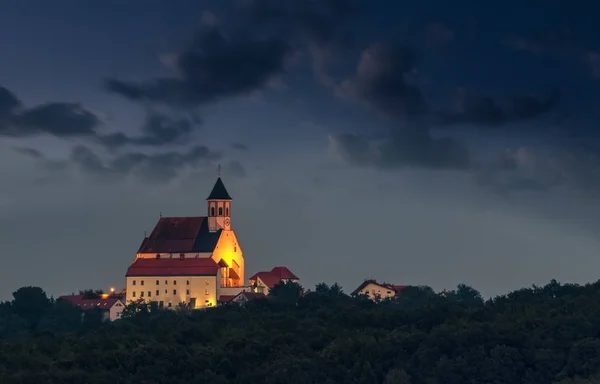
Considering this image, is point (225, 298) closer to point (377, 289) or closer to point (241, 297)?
point (241, 297)

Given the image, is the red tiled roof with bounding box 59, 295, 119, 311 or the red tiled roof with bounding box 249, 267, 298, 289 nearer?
the red tiled roof with bounding box 59, 295, 119, 311

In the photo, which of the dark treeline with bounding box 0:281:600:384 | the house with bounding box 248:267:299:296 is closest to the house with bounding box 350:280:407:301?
the house with bounding box 248:267:299:296

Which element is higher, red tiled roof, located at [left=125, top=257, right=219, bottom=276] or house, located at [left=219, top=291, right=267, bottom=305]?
red tiled roof, located at [left=125, top=257, right=219, bottom=276]

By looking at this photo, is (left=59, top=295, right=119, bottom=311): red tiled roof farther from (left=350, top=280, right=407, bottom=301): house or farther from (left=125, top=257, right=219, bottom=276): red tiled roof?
(left=350, top=280, right=407, bottom=301): house

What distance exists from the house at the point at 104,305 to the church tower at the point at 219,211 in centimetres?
1998

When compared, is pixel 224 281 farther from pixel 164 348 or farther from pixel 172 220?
pixel 164 348

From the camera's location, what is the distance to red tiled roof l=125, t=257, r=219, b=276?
185000mm

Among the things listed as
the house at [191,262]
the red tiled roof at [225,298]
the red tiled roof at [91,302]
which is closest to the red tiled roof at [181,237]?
the house at [191,262]

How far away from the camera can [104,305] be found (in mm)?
181375

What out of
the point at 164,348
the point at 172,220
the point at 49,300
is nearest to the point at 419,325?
the point at 164,348

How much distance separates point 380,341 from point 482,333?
6063mm

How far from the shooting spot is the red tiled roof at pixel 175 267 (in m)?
185

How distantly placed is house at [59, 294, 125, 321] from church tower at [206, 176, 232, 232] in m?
20.0

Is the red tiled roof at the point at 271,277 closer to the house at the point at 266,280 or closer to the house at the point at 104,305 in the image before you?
the house at the point at 266,280
